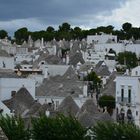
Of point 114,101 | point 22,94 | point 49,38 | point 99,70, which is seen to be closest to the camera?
point 22,94

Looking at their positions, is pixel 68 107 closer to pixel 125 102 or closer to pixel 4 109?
pixel 4 109

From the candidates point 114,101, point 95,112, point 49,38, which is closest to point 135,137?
point 95,112

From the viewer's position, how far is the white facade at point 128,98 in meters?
64.0

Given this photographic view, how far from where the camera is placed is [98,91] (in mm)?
88312

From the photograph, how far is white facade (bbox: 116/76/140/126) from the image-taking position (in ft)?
210

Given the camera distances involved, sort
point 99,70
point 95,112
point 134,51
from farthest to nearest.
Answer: point 134,51 → point 99,70 → point 95,112

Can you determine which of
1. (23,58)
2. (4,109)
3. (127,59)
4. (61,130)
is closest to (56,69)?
(127,59)

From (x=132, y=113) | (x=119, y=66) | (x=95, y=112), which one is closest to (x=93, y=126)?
(x=95, y=112)

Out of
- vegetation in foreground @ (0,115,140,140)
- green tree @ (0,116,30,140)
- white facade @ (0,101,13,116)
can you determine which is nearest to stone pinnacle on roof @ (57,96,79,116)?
white facade @ (0,101,13,116)

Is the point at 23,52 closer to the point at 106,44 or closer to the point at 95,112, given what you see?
the point at 106,44

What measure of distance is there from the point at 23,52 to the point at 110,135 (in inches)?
4285

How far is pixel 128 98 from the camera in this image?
64938mm

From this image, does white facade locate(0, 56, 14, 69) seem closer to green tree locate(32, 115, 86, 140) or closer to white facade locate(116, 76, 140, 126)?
white facade locate(116, 76, 140, 126)

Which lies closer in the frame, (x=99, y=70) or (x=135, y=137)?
(x=135, y=137)
